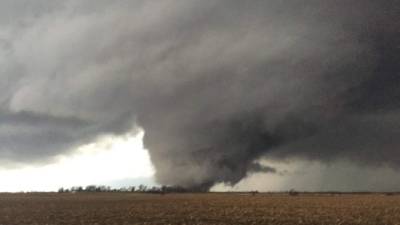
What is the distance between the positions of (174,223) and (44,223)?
11859 millimetres

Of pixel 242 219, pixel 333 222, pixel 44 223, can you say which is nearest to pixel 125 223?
pixel 44 223

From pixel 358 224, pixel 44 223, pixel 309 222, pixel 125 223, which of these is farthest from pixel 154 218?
pixel 358 224

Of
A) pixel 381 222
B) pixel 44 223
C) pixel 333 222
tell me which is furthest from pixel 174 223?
pixel 381 222

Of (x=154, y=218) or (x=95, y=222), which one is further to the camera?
(x=154, y=218)

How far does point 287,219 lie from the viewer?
53781 mm

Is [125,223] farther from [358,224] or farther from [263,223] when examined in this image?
[358,224]

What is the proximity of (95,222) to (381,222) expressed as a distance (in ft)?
90.6

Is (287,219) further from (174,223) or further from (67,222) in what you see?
(67,222)

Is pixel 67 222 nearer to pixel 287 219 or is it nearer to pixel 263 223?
pixel 263 223

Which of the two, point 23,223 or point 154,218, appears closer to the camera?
point 23,223

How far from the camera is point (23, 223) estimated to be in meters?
→ 48.4

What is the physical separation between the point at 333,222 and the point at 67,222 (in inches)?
991

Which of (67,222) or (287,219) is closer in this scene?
(67,222)

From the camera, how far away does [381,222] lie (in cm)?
5256
